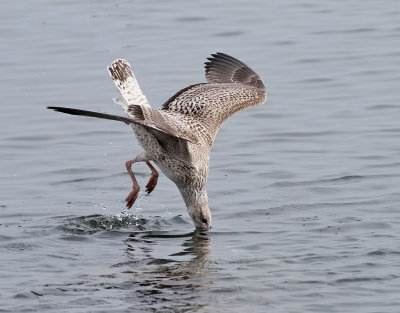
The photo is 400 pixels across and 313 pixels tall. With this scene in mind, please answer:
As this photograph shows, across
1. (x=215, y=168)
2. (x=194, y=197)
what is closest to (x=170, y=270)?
(x=194, y=197)

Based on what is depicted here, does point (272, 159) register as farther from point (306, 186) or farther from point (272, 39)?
point (272, 39)

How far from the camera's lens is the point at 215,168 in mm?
11430

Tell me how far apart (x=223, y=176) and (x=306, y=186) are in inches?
37.2

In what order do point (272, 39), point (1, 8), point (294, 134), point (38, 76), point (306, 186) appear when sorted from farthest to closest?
point (1, 8)
point (272, 39)
point (38, 76)
point (294, 134)
point (306, 186)

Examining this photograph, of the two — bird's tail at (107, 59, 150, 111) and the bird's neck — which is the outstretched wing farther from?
the bird's neck

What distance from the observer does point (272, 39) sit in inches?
645

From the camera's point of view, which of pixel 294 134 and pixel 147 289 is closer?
pixel 147 289

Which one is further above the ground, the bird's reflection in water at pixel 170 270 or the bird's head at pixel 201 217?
the bird's head at pixel 201 217

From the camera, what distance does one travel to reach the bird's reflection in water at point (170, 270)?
7621 mm

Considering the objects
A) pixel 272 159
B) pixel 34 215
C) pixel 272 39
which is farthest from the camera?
pixel 272 39

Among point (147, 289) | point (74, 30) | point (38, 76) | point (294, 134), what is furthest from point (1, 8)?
point (147, 289)

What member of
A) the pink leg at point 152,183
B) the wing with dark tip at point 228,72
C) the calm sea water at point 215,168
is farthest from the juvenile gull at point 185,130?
the wing with dark tip at point 228,72

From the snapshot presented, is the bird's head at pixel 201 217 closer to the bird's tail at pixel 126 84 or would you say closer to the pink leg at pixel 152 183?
the pink leg at pixel 152 183

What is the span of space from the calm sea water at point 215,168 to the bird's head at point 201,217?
0.12m
